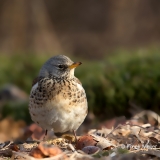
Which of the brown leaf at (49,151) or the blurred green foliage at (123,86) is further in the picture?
the blurred green foliage at (123,86)

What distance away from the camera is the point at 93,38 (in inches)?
771

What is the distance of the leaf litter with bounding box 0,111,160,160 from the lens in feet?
14.6

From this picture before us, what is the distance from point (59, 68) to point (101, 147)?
170 cm

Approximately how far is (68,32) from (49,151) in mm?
15718

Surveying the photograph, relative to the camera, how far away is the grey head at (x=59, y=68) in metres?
6.44

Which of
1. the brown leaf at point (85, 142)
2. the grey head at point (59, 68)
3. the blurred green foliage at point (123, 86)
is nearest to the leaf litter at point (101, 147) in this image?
the brown leaf at point (85, 142)

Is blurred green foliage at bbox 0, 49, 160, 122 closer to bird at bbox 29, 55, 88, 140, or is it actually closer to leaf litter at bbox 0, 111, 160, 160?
leaf litter at bbox 0, 111, 160, 160

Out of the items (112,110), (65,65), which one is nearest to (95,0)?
(112,110)

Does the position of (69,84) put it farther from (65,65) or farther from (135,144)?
(135,144)

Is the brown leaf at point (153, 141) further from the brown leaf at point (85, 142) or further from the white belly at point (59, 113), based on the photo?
the white belly at point (59, 113)

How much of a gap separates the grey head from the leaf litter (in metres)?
0.79

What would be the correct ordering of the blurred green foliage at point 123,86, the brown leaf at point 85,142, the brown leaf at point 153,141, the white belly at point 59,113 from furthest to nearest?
the blurred green foliage at point 123,86 → the white belly at point 59,113 → the brown leaf at point 153,141 → the brown leaf at point 85,142

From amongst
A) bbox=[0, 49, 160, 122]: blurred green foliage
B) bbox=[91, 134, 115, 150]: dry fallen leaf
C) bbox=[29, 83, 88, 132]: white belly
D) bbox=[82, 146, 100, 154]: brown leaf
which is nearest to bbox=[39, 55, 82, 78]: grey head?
bbox=[29, 83, 88, 132]: white belly

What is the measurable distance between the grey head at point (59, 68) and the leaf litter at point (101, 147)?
0.79 metres
